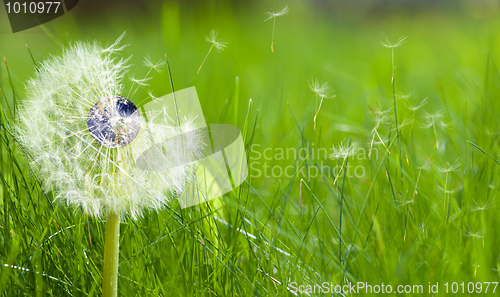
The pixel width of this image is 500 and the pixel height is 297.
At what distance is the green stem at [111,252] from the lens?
2.09ft

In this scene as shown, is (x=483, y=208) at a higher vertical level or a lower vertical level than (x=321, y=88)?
lower

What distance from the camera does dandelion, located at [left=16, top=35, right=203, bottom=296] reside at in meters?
0.64

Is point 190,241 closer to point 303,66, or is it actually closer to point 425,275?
point 425,275

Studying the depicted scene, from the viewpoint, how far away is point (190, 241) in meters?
0.92

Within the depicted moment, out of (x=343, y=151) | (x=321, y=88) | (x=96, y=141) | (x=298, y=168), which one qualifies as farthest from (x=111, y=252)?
(x=321, y=88)

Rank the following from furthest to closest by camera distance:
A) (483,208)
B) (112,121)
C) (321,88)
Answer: (321,88) < (483,208) < (112,121)

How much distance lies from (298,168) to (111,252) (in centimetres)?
72

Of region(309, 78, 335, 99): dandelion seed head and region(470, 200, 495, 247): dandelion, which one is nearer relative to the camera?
region(470, 200, 495, 247): dandelion

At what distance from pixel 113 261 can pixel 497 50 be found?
2.76m

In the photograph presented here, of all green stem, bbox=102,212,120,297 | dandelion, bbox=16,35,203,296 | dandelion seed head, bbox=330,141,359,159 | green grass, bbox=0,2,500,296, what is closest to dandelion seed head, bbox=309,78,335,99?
green grass, bbox=0,2,500,296

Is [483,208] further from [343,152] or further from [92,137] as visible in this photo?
[92,137]

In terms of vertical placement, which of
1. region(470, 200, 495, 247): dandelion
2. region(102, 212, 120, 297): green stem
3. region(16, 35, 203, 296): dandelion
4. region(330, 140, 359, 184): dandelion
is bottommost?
region(470, 200, 495, 247): dandelion

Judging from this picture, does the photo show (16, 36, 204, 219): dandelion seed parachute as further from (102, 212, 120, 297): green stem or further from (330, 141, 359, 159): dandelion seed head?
(330, 141, 359, 159): dandelion seed head

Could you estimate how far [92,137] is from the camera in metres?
0.66
